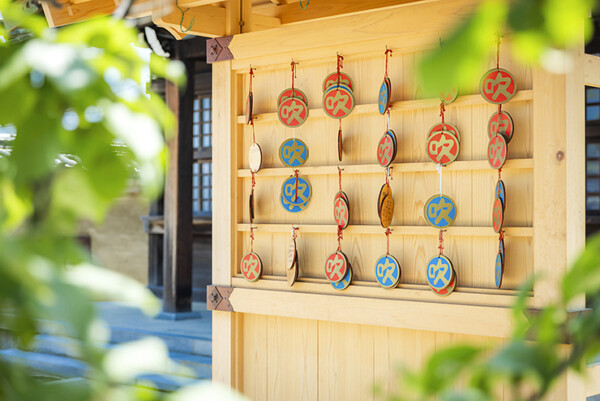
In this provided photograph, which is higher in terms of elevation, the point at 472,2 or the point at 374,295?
the point at 472,2

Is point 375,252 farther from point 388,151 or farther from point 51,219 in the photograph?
point 51,219

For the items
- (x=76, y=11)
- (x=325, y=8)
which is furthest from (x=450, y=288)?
(x=76, y=11)

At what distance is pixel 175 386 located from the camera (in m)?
4.37

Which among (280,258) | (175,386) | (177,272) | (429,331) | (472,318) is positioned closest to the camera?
(472,318)

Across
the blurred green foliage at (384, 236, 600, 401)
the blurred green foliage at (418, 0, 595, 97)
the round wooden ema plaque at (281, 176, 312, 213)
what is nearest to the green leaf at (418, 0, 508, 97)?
the blurred green foliage at (418, 0, 595, 97)

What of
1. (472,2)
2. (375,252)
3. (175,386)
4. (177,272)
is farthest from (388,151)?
(177,272)

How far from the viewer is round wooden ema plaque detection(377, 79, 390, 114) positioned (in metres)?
2.81

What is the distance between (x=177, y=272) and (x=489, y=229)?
4.06 metres

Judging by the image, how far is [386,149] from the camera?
2805 mm

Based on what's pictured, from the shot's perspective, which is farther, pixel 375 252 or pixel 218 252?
pixel 218 252

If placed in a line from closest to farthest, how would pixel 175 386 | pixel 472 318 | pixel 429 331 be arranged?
1. pixel 472 318
2. pixel 429 331
3. pixel 175 386

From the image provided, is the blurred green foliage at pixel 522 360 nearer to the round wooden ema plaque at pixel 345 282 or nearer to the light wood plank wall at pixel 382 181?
the light wood plank wall at pixel 382 181

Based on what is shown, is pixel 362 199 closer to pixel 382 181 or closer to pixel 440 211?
pixel 382 181

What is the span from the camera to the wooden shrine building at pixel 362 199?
251 centimetres
